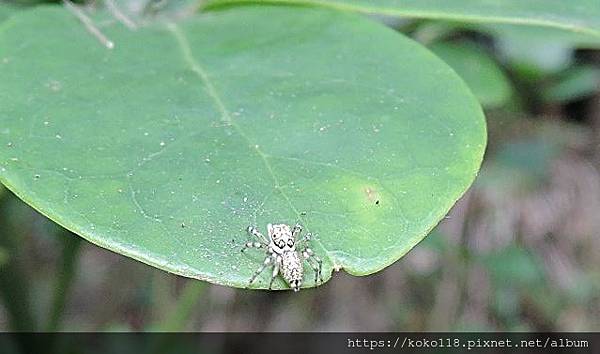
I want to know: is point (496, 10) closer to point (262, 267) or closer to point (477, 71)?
point (262, 267)

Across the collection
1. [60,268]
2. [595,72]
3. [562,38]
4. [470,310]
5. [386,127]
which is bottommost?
[470,310]

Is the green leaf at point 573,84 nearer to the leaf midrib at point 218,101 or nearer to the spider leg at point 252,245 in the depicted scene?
the leaf midrib at point 218,101

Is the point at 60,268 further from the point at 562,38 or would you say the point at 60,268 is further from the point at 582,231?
the point at 582,231

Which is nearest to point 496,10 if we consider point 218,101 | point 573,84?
point 218,101

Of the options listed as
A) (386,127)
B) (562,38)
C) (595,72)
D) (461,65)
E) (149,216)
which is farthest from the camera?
(595,72)

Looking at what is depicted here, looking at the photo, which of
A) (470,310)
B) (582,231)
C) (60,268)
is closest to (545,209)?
(582,231)

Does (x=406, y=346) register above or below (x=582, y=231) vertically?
above

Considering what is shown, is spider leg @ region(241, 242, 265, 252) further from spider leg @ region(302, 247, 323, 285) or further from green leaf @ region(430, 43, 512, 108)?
green leaf @ region(430, 43, 512, 108)
